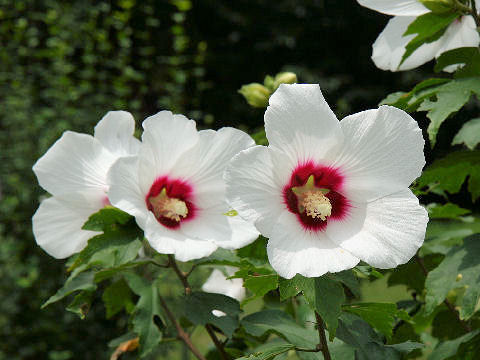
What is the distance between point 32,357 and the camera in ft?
11.0

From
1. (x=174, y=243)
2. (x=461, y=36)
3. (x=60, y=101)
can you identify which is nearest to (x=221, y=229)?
(x=174, y=243)

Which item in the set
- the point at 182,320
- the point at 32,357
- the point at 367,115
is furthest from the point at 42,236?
the point at 32,357

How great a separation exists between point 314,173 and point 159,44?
15.0 ft

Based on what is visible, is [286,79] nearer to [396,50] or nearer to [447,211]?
[396,50]

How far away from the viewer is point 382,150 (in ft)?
2.73

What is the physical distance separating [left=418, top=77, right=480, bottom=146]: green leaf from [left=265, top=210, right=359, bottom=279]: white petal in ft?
0.98

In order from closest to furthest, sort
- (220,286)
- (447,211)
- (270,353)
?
(270,353) → (447,211) → (220,286)

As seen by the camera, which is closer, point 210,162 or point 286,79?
point 210,162

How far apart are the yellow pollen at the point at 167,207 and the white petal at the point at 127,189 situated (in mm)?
75

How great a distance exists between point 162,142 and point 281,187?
228 mm

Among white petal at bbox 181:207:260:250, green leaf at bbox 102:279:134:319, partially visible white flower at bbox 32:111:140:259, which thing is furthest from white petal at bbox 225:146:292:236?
green leaf at bbox 102:279:134:319

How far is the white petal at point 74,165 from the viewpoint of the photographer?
3.57ft

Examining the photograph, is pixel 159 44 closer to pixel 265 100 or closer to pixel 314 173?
pixel 265 100

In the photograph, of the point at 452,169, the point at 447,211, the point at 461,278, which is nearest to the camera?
the point at 461,278
